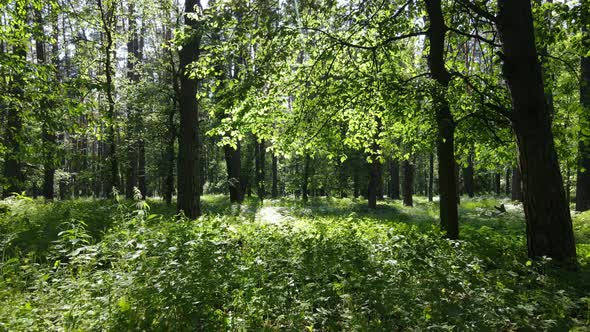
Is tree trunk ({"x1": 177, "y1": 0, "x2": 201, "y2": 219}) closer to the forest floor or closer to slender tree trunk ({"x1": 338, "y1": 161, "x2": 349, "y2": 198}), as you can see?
the forest floor

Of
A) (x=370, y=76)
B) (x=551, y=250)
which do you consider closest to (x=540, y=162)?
(x=551, y=250)

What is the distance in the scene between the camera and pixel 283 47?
7.35 metres

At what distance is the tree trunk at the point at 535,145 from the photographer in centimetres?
628

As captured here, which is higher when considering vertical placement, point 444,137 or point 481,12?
point 481,12

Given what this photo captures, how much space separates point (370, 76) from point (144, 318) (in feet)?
18.7

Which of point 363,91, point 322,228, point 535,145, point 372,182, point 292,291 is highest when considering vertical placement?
point 363,91

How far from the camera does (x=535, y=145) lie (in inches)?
250

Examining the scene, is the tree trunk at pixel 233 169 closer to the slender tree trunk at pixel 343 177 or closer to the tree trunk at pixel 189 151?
the slender tree trunk at pixel 343 177

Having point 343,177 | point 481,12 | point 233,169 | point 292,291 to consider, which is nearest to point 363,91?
point 481,12

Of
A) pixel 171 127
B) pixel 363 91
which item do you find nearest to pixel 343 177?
pixel 171 127

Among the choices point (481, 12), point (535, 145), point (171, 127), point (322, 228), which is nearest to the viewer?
point (535, 145)

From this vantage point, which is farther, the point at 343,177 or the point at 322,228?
the point at 343,177

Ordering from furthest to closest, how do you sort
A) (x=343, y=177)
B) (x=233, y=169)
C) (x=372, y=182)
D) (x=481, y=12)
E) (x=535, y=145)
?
(x=343, y=177)
(x=233, y=169)
(x=372, y=182)
(x=481, y=12)
(x=535, y=145)

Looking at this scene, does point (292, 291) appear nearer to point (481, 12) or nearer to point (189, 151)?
point (481, 12)
